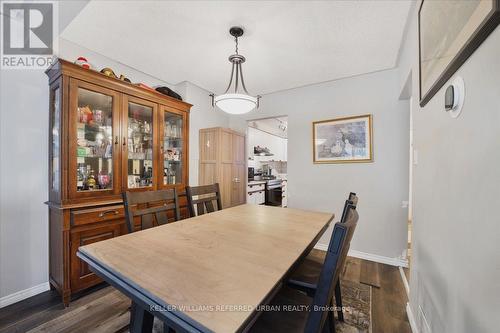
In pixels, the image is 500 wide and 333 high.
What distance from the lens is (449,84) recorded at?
982 mm

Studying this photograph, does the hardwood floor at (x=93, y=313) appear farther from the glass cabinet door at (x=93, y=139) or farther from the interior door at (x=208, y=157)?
the interior door at (x=208, y=157)

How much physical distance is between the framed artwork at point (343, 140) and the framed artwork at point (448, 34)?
1.40m

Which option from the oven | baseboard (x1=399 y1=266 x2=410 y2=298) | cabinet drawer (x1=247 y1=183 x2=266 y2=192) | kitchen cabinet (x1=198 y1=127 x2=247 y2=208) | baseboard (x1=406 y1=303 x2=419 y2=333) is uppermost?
kitchen cabinet (x1=198 y1=127 x2=247 y2=208)

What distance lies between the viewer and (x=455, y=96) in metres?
0.90

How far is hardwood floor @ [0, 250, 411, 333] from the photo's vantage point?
4.94ft

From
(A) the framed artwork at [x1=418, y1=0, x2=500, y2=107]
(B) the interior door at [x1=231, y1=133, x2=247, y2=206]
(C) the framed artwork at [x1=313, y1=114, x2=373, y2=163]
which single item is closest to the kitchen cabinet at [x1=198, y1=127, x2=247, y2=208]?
(B) the interior door at [x1=231, y1=133, x2=247, y2=206]

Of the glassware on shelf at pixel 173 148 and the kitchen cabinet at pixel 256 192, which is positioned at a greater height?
the glassware on shelf at pixel 173 148

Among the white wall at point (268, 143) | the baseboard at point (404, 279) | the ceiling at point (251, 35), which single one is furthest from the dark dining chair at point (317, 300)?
the white wall at point (268, 143)

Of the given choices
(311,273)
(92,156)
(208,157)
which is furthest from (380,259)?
(92,156)

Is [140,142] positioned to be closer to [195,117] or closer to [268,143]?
[195,117]

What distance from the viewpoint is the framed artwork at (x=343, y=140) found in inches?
109

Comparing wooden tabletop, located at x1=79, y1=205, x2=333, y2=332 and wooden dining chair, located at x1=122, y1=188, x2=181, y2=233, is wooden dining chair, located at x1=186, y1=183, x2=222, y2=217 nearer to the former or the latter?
wooden dining chair, located at x1=122, y1=188, x2=181, y2=233

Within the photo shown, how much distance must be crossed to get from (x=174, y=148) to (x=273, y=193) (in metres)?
3.36

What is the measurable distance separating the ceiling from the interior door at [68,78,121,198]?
580mm
